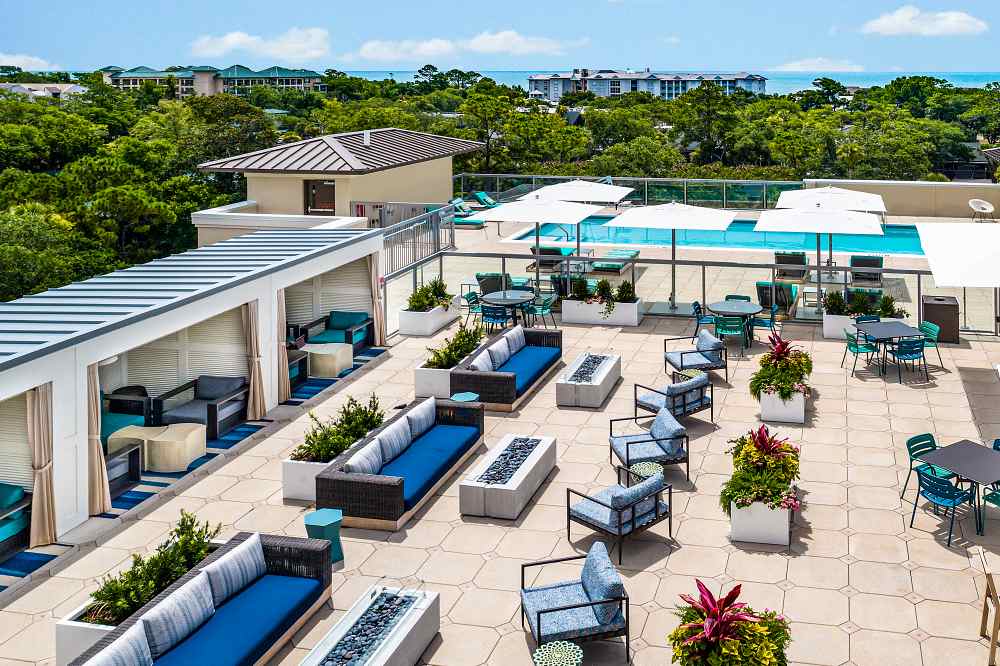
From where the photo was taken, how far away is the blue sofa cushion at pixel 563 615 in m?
9.10

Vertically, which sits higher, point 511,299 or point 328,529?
point 511,299

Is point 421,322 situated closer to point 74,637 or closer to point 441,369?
point 441,369

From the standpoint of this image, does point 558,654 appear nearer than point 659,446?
Yes

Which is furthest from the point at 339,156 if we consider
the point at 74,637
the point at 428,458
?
the point at 74,637

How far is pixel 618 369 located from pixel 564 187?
9490mm

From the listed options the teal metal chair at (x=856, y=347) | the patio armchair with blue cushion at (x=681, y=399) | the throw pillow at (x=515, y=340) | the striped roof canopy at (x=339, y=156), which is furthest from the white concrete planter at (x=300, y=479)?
the striped roof canopy at (x=339, y=156)

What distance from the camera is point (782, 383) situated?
15172mm

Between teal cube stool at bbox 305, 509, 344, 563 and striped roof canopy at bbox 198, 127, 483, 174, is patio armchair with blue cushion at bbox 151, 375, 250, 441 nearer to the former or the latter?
teal cube stool at bbox 305, 509, 344, 563

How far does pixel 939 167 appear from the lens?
233 ft

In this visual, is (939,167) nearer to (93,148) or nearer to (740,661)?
(93,148)

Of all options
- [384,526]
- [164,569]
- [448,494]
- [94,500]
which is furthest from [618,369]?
[164,569]

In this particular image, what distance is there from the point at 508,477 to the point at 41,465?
5.25 m

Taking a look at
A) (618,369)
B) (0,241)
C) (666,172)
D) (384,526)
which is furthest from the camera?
(666,172)

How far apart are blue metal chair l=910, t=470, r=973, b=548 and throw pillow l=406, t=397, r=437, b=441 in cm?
609
